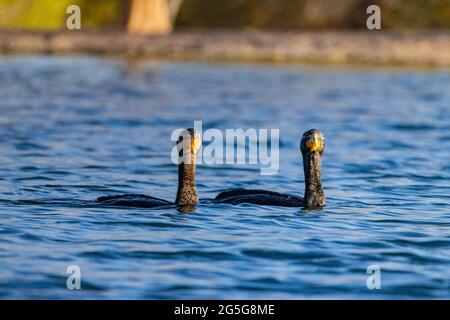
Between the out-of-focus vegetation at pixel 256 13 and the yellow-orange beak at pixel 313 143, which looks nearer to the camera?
the yellow-orange beak at pixel 313 143

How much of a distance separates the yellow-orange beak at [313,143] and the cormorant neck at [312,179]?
3.1 inches

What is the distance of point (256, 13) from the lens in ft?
162

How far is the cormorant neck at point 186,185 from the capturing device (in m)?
15.2

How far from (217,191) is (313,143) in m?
2.68

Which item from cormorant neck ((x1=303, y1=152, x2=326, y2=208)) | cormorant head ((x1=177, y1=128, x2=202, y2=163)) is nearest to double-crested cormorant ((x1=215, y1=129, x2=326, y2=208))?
cormorant neck ((x1=303, y1=152, x2=326, y2=208))

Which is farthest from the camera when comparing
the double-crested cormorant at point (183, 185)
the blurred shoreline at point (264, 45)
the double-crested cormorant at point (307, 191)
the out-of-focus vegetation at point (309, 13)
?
the out-of-focus vegetation at point (309, 13)

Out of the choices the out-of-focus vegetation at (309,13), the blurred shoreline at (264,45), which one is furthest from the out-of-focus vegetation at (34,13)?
the out-of-focus vegetation at (309,13)

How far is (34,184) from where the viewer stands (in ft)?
57.0

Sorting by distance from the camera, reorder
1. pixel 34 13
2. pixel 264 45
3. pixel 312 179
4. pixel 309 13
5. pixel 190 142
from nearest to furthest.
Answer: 1. pixel 190 142
2. pixel 312 179
3. pixel 264 45
4. pixel 34 13
5. pixel 309 13

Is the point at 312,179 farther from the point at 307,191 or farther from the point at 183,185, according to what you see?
the point at 183,185

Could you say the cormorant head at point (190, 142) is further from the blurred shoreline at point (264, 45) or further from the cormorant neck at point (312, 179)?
the blurred shoreline at point (264, 45)

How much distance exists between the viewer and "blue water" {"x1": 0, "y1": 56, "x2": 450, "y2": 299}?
12062 millimetres

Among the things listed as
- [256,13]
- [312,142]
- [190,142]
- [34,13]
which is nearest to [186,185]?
[190,142]

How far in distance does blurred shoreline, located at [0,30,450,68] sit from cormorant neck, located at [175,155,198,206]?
2509cm
